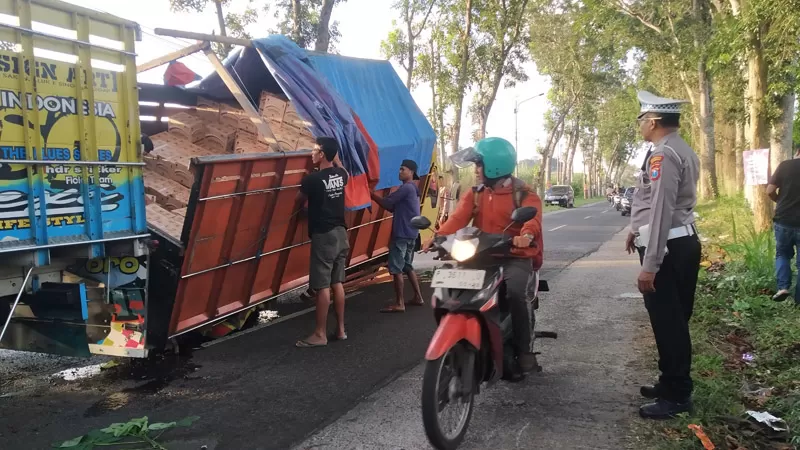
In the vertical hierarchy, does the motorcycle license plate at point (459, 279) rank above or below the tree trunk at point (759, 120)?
below

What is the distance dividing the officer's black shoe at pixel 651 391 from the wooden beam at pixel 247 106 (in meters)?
3.95

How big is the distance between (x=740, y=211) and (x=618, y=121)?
36.7 meters

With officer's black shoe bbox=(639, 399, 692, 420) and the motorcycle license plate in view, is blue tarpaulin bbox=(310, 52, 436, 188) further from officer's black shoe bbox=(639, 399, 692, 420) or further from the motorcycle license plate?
officer's black shoe bbox=(639, 399, 692, 420)

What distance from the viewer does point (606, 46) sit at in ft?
89.0

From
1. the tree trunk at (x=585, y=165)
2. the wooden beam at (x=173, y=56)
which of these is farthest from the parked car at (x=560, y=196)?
the wooden beam at (x=173, y=56)

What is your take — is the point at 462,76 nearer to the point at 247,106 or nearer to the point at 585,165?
the point at 247,106

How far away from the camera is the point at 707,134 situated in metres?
24.4

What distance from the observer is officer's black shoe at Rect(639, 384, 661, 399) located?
3.99 metres

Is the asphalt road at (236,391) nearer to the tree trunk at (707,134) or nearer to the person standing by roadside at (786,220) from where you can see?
the person standing by roadside at (786,220)

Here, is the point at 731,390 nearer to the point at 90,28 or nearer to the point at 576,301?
the point at 576,301

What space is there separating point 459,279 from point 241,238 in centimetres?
249

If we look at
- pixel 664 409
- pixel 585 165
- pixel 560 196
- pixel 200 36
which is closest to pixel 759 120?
pixel 664 409

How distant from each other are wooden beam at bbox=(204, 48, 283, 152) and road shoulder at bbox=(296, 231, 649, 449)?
2783 mm

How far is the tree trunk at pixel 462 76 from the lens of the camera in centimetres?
2435
